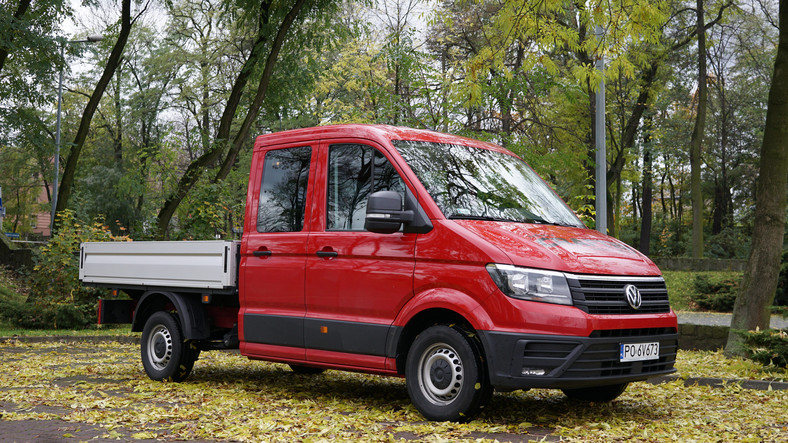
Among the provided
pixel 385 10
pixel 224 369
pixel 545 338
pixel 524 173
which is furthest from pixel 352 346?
pixel 385 10

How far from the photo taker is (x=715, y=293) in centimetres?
2069

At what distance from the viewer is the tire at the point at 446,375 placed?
604 centimetres

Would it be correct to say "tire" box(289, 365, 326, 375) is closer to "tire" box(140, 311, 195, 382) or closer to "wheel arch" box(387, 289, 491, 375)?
"tire" box(140, 311, 195, 382)

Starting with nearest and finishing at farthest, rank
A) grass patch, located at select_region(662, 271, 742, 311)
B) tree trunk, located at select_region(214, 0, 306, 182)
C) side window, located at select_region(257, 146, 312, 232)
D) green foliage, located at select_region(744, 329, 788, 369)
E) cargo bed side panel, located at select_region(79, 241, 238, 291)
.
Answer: side window, located at select_region(257, 146, 312, 232)
cargo bed side panel, located at select_region(79, 241, 238, 291)
green foliage, located at select_region(744, 329, 788, 369)
tree trunk, located at select_region(214, 0, 306, 182)
grass patch, located at select_region(662, 271, 742, 311)

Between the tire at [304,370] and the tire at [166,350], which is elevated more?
the tire at [166,350]

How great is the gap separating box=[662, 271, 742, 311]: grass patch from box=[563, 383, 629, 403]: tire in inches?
574

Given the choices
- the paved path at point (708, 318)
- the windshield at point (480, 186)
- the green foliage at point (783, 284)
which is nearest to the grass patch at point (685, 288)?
the paved path at point (708, 318)

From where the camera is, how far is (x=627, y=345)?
20.1 feet

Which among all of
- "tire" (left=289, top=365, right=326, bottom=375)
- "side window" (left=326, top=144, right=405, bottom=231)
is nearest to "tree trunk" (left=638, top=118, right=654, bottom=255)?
"tire" (left=289, top=365, right=326, bottom=375)

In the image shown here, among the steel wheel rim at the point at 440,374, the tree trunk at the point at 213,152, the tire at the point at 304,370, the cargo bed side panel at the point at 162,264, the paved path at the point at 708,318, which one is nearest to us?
the steel wheel rim at the point at 440,374

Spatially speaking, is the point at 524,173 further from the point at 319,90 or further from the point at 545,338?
the point at 319,90

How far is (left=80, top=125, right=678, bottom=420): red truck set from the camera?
19.4 ft

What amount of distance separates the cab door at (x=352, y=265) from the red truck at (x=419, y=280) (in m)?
0.01

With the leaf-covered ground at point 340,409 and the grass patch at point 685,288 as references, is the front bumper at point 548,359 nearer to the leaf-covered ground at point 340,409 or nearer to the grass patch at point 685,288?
the leaf-covered ground at point 340,409
